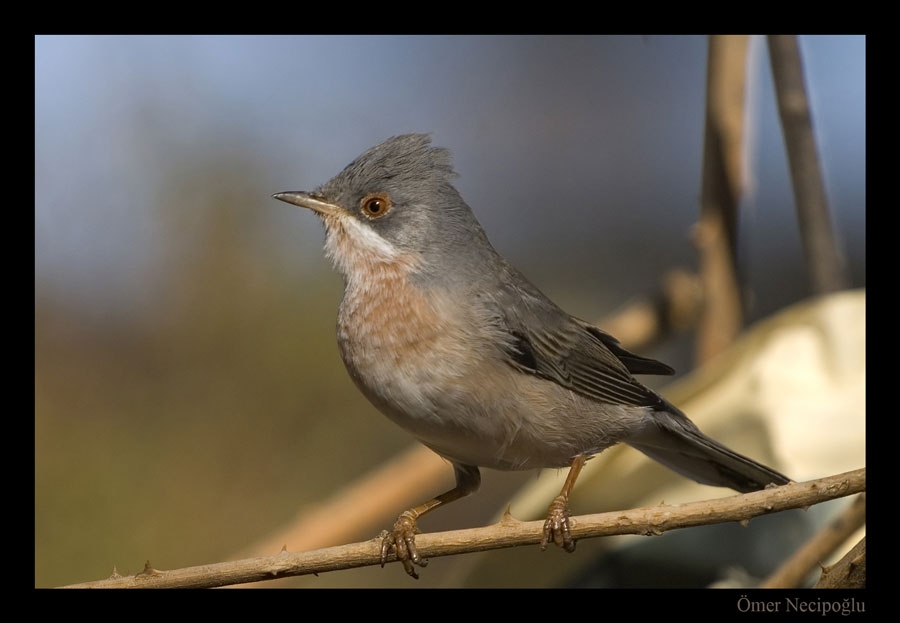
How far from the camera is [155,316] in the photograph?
18.7 feet

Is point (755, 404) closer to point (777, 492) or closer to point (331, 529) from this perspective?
point (777, 492)

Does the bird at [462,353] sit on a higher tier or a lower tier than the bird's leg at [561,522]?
higher

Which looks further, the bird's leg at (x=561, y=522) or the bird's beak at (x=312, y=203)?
the bird's beak at (x=312, y=203)

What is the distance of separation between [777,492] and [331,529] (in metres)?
2.31

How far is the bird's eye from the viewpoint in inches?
141

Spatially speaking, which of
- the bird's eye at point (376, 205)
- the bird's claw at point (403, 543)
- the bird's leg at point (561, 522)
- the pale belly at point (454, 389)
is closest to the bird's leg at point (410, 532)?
the bird's claw at point (403, 543)

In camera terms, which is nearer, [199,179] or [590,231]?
[199,179]

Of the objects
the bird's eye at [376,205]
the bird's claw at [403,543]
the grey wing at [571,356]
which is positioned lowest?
the bird's claw at [403,543]

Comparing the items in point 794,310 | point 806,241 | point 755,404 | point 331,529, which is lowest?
point 331,529

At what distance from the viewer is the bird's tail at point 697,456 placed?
11.8 ft

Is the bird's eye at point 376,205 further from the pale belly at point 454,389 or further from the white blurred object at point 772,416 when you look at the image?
the white blurred object at point 772,416

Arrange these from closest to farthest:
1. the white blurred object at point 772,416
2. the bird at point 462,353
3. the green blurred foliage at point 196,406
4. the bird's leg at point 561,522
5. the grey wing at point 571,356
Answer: the bird's leg at point 561,522 → the bird at point 462,353 → the grey wing at point 571,356 → the white blurred object at point 772,416 → the green blurred foliage at point 196,406

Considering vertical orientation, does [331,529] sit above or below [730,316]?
below

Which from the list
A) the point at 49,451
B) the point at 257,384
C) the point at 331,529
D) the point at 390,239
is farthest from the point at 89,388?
the point at 390,239
